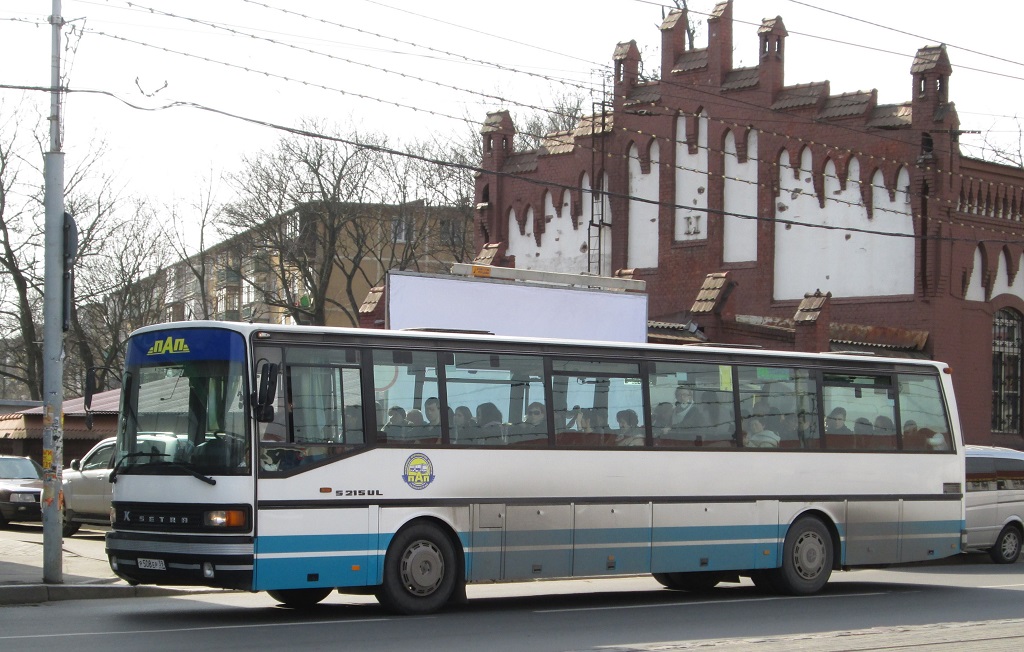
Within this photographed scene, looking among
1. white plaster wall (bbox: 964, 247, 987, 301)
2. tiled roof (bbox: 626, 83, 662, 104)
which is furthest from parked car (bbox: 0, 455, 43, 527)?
white plaster wall (bbox: 964, 247, 987, 301)

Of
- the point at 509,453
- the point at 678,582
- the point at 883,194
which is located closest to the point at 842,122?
the point at 883,194

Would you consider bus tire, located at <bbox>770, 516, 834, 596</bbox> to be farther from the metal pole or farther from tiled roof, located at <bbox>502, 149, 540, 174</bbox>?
tiled roof, located at <bbox>502, 149, 540, 174</bbox>

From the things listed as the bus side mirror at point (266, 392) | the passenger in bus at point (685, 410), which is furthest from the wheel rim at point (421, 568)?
the passenger in bus at point (685, 410)

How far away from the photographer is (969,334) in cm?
3056

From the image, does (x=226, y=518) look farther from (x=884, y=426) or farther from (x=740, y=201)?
(x=740, y=201)

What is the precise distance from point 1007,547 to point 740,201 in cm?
1332

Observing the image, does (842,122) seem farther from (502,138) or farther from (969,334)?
(502,138)

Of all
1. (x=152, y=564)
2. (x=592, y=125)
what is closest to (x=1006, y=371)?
(x=592, y=125)

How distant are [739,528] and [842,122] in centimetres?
1810

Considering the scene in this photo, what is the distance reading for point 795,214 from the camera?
32.5m

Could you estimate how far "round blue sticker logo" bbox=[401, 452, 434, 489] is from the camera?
13.0 meters

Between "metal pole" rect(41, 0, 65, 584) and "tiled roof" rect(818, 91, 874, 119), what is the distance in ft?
67.5

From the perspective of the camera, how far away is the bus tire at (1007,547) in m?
22.6

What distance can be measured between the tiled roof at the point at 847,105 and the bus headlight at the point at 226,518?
73.8 ft
